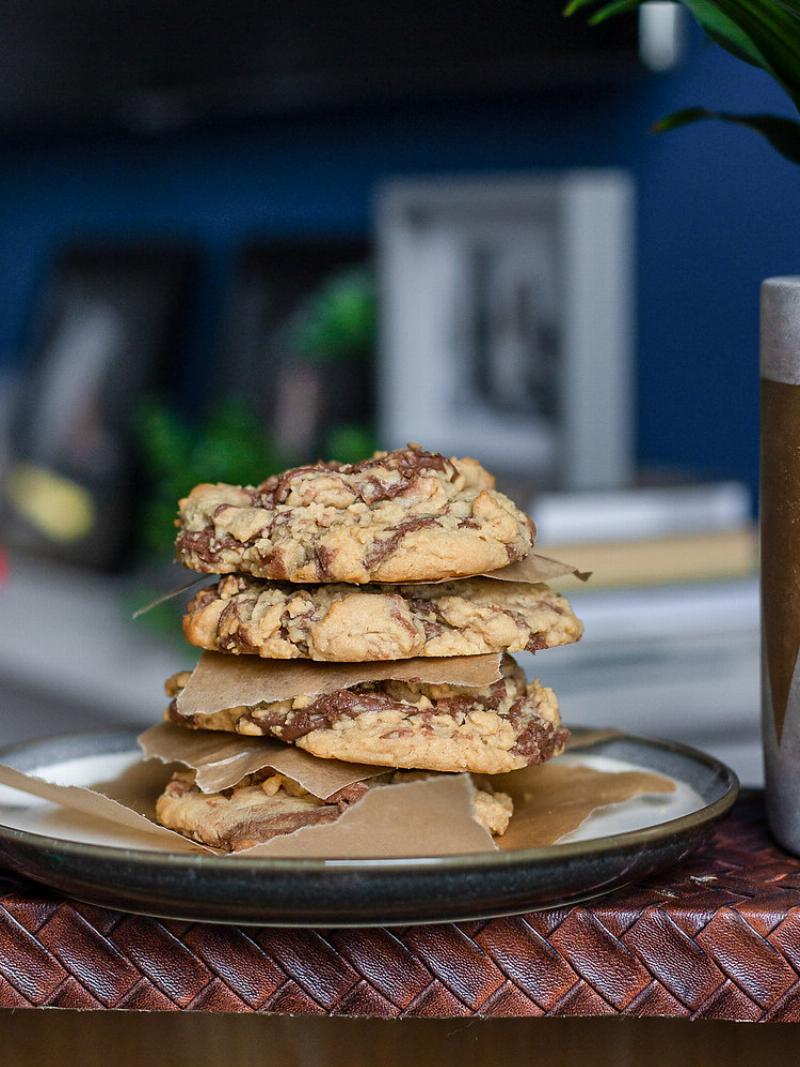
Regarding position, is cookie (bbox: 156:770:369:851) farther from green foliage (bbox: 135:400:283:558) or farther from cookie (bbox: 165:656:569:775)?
green foliage (bbox: 135:400:283:558)

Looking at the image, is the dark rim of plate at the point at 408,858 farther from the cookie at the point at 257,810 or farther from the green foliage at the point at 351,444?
the green foliage at the point at 351,444

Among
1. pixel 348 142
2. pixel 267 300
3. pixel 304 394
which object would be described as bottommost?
pixel 304 394

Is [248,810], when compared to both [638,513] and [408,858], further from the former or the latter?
[638,513]

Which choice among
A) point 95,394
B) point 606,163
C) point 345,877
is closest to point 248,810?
point 345,877

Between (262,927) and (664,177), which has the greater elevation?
(664,177)

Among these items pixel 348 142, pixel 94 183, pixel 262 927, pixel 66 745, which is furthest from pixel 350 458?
pixel 262 927

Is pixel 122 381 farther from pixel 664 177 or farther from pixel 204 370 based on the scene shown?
pixel 664 177
